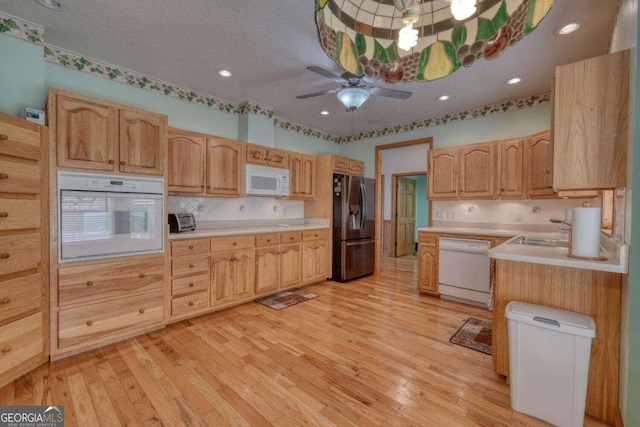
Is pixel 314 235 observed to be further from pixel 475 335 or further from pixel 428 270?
pixel 475 335

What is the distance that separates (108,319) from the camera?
7.31 feet

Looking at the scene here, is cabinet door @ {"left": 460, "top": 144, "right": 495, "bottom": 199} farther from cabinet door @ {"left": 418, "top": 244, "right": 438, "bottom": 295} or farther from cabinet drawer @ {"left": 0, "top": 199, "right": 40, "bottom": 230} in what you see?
cabinet drawer @ {"left": 0, "top": 199, "right": 40, "bottom": 230}

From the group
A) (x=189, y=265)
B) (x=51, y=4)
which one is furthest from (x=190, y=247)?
Result: (x=51, y=4)

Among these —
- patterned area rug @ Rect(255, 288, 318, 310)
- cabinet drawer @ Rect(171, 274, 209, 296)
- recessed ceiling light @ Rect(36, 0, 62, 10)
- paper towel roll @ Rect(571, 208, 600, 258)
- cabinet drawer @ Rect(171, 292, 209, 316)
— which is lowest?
patterned area rug @ Rect(255, 288, 318, 310)

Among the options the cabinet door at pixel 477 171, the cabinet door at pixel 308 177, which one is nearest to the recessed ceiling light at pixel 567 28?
the cabinet door at pixel 477 171

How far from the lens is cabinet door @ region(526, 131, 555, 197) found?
9.92ft

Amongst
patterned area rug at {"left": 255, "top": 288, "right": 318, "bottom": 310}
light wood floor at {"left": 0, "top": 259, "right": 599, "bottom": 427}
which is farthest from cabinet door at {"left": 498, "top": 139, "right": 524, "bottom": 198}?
patterned area rug at {"left": 255, "top": 288, "right": 318, "bottom": 310}

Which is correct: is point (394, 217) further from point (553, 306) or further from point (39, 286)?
point (39, 286)

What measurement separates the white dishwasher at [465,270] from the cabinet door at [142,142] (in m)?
3.42

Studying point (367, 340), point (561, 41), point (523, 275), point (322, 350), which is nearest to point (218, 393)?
point (322, 350)

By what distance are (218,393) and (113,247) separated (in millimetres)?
1519

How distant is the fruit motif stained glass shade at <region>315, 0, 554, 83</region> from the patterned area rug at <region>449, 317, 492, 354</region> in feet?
7.61

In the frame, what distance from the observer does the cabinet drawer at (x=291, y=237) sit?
11.9ft

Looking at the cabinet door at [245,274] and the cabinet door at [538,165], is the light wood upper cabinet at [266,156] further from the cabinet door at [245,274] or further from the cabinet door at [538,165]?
the cabinet door at [538,165]
